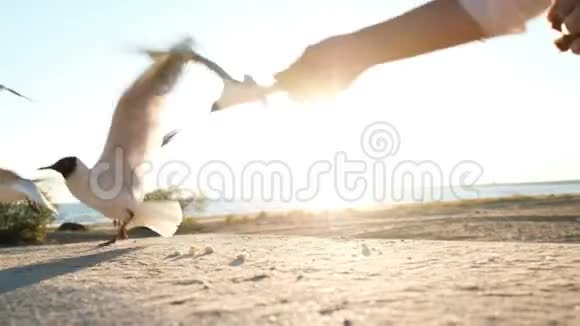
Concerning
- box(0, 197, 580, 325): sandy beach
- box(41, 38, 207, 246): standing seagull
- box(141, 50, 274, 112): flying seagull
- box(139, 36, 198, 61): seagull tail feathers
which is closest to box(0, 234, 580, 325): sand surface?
box(0, 197, 580, 325): sandy beach

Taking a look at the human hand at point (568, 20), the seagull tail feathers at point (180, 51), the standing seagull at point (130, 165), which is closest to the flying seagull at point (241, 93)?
the human hand at point (568, 20)

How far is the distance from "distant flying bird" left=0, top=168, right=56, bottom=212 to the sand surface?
14.4ft

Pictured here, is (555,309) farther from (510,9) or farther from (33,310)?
(33,310)

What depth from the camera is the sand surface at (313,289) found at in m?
2.09

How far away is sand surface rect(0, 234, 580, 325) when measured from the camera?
2092 millimetres

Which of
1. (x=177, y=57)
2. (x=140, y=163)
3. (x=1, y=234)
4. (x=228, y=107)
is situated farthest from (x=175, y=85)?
(x=1, y=234)

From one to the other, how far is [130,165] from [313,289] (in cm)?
482

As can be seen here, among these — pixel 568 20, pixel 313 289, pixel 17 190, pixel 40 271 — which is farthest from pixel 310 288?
pixel 17 190

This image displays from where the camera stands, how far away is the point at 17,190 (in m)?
8.13

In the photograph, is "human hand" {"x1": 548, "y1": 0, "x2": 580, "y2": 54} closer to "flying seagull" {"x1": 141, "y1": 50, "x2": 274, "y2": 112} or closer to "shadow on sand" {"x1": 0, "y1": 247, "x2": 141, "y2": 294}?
"flying seagull" {"x1": 141, "y1": 50, "x2": 274, "y2": 112}

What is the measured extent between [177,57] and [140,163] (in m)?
1.94

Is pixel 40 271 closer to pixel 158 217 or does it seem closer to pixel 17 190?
pixel 158 217

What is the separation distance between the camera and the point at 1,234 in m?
16.6

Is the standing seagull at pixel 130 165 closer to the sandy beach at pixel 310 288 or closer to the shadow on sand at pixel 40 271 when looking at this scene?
the shadow on sand at pixel 40 271
